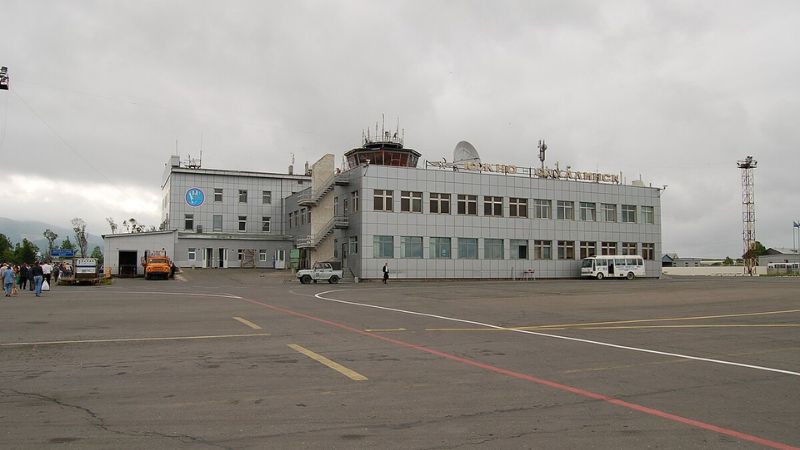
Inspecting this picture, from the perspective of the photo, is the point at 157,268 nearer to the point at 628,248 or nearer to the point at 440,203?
the point at 440,203

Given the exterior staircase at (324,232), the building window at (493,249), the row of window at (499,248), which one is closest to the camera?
the row of window at (499,248)

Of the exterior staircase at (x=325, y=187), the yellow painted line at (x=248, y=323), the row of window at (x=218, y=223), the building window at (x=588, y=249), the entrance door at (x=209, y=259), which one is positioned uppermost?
the exterior staircase at (x=325, y=187)

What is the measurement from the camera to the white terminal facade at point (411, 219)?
54344mm

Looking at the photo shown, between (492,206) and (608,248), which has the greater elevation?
(492,206)

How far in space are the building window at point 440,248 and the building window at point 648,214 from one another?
2528cm

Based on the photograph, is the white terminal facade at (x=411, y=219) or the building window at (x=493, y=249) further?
the building window at (x=493, y=249)

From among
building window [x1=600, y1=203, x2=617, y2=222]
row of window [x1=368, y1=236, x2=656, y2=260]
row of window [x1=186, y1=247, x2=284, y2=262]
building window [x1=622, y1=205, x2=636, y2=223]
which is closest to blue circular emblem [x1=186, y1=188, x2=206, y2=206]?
row of window [x1=186, y1=247, x2=284, y2=262]

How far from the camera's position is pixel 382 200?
53719 mm

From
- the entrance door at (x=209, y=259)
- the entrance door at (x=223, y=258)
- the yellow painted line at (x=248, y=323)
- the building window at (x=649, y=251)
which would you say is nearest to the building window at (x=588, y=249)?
the building window at (x=649, y=251)

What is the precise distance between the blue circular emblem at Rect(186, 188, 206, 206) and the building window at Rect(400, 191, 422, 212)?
2926cm

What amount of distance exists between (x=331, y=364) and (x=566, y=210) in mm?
56103

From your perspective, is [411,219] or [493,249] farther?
[493,249]

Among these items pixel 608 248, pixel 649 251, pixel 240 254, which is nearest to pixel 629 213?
pixel 608 248

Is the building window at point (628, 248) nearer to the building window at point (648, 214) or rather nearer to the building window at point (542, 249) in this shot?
the building window at point (648, 214)
